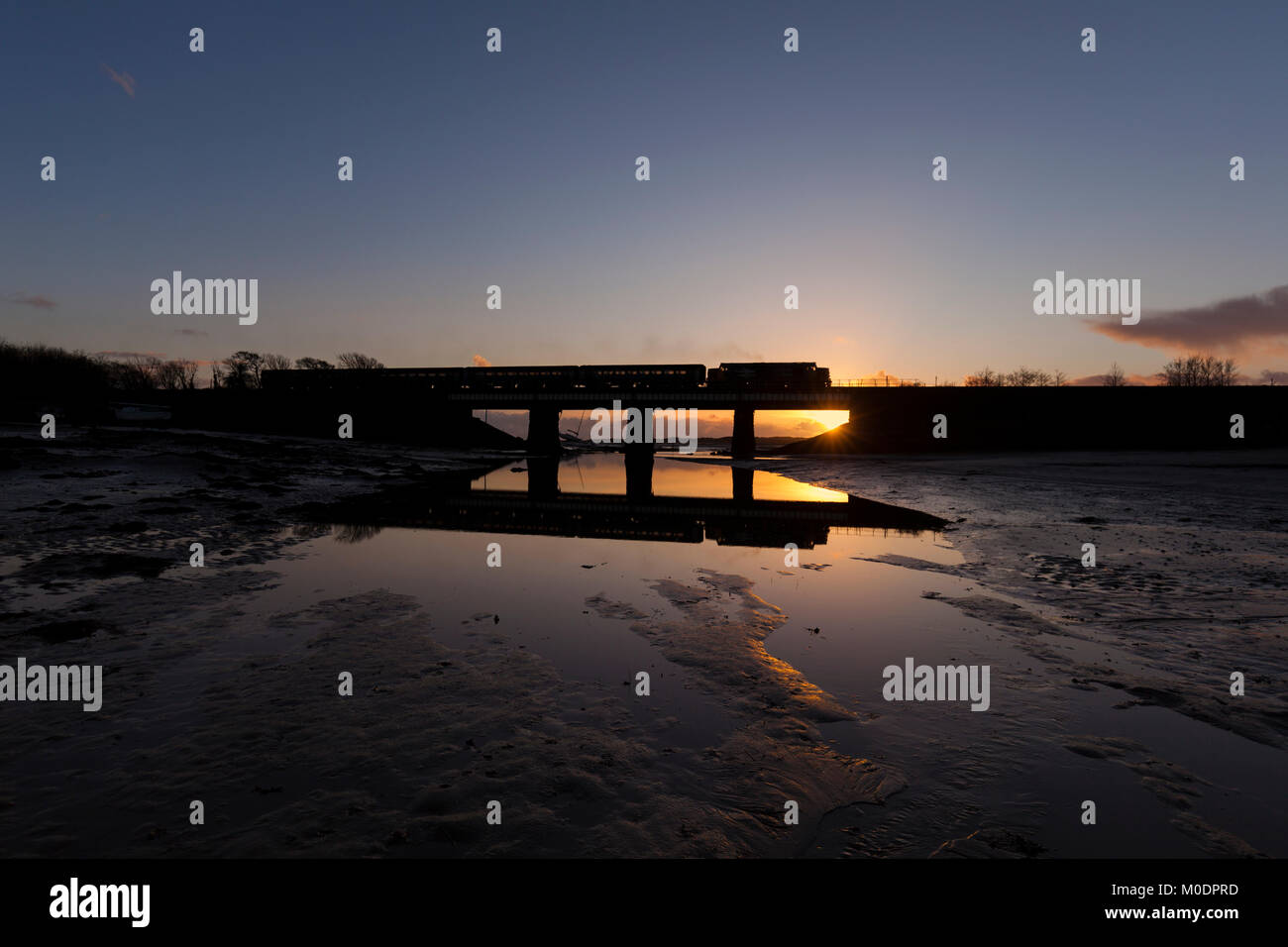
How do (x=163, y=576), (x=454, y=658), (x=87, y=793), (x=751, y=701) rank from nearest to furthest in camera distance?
(x=87, y=793), (x=751, y=701), (x=454, y=658), (x=163, y=576)

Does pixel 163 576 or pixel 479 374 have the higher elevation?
pixel 479 374

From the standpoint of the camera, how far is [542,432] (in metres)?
77.0

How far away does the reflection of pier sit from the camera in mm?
20970

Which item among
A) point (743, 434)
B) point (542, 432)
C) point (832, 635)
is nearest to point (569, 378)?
point (542, 432)

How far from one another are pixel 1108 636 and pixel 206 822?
496 inches

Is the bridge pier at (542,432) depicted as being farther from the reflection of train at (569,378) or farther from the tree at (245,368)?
the tree at (245,368)

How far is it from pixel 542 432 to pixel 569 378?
9781 millimetres

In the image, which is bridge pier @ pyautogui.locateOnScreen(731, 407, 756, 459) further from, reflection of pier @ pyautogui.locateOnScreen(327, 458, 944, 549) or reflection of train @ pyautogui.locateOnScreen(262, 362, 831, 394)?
reflection of pier @ pyautogui.locateOnScreen(327, 458, 944, 549)

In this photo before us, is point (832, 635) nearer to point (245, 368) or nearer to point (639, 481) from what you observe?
point (639, 481)

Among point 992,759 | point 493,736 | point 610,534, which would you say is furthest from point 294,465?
point 992,759
